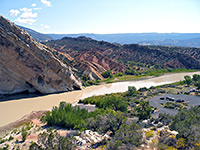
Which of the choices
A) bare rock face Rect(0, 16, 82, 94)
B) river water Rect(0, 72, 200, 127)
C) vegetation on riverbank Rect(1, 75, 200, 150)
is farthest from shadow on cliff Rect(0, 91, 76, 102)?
vegetation on riverbank Rect(1, 75, 200, 150)

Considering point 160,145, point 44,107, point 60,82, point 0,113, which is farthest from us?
point 60,82

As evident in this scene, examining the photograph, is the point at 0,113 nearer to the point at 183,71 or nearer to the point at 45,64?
the point at 45,64

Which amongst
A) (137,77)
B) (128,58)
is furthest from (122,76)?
(128,58)

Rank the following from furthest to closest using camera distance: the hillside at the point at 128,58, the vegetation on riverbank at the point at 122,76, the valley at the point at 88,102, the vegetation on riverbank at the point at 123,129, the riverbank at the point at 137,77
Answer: the hillside at the point at 128,58
the riverbank at the point at 137,77
the vegetation on riverbank at the point at 122,76
the valley at the point at 88,102
the vegetation on riverbank at the point at 123,129

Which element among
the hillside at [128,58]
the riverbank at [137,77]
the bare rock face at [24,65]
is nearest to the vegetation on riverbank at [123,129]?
the bare rock face at [24,65]

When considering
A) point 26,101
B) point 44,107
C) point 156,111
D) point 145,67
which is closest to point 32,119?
point 44,107

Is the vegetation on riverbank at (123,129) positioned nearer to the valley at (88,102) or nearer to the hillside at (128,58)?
the valley at (88,102)

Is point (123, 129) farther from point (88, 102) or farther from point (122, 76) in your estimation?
point (122, 76)

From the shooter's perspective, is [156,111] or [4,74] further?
[4,74]
